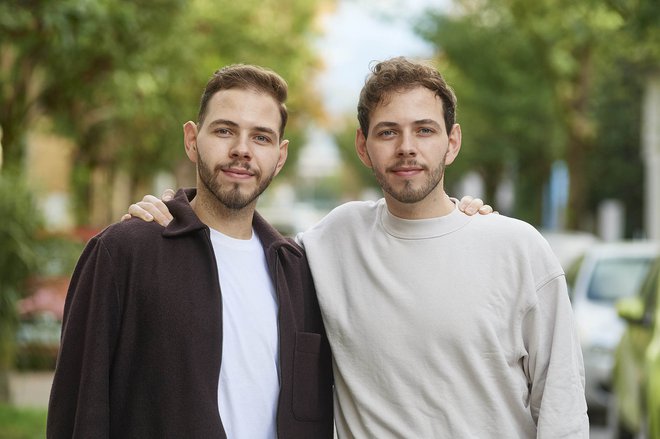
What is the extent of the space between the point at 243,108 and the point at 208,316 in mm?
727

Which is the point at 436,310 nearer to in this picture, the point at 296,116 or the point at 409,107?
the point at 409,107

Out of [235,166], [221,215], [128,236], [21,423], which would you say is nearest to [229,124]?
[235,166]

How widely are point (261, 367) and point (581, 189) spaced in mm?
23031

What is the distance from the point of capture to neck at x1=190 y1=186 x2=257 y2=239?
12.7ft

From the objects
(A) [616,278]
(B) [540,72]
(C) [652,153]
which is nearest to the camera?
(A) [616,278]

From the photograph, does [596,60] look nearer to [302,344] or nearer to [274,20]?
[274,20]

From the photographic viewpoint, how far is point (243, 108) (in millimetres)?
3869

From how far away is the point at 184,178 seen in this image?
29.1m

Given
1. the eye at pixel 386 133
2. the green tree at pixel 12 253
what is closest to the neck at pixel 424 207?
the eye at pixel 386 133

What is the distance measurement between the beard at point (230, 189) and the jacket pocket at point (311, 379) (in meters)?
0.49

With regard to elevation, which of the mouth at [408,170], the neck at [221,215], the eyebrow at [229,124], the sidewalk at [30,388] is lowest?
the sidewalk at [30,388]

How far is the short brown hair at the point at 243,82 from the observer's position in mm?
3906

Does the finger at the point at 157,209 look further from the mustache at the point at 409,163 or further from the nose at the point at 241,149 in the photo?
the mustache at the point at 409,163

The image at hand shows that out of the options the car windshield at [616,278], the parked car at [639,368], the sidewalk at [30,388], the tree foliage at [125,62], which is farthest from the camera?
the car windshield at [616,278]
